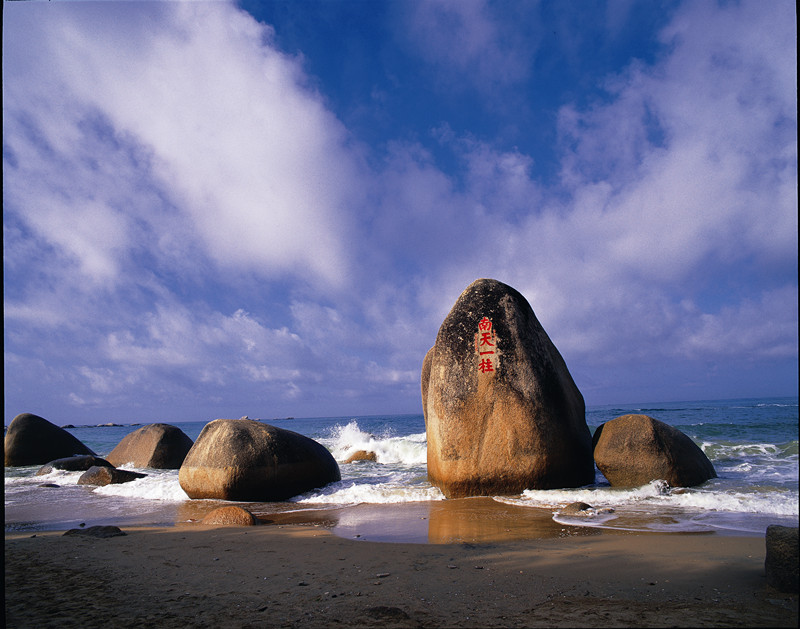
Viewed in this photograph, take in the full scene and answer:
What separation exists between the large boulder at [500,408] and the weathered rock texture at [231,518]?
9.95 feet

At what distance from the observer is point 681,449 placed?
25.5 feet

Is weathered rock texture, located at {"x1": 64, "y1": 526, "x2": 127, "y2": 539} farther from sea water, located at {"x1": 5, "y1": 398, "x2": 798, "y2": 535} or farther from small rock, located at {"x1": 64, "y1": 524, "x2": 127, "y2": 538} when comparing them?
sea water, located at {"x1": 5, "y1": 398, "x2": 798, "y2": 535}

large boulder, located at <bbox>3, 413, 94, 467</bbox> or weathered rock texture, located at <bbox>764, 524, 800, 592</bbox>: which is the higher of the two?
large boulder, located at <bbox>3, 413, 94, 467</bbox>

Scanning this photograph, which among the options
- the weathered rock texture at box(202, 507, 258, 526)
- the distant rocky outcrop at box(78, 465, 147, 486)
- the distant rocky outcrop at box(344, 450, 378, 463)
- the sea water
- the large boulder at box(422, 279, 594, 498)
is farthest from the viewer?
the distant rocky outcrop at box(344, 450, 378, 463)

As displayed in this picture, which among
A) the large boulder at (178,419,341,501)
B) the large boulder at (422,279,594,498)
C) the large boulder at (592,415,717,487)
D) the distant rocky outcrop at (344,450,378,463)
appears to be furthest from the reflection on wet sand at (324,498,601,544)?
the distant rocky outcrop at (344,450,378,463)

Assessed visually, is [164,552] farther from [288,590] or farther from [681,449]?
[681,449]

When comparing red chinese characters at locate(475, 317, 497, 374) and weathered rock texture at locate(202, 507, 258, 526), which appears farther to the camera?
red chinese characters at locate(475, 317, 497, 374)

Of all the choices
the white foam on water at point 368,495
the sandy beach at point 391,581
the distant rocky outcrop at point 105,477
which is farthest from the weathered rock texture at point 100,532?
the distant rocky outcrop at point 105,477

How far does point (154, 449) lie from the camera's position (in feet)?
43.5

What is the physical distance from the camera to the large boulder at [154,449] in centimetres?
1327

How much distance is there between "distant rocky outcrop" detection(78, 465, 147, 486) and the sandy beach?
18.5 ft

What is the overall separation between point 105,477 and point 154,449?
286cm

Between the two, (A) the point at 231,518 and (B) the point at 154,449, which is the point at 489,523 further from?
(B) the point at 154,449

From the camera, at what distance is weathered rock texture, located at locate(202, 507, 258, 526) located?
609cm
